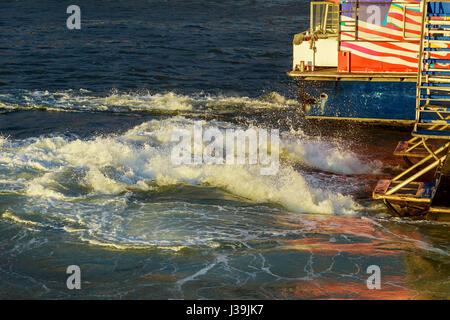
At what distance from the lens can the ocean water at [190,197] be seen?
8320 mm

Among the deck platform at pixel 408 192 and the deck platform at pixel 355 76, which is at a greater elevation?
the deck platform at pixel 355 76

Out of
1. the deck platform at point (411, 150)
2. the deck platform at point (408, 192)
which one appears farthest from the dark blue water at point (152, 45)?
the deck platform at point (408, 192)

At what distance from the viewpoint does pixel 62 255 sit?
8945mm

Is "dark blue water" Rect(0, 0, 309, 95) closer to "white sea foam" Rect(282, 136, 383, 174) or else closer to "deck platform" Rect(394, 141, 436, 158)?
"white sea foam" Rect(282, 136, 383, 174)

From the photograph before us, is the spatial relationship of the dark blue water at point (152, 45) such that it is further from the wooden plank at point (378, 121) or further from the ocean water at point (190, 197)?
the wooden plank at point (378, 121)

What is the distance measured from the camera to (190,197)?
11.8 meters

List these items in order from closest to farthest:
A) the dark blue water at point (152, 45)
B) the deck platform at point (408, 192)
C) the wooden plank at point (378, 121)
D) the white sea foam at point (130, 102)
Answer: the deck platform at point (408, 192), the wooden plank at point (378, 121), the white sea foam at point (130, 102), the dark blue water at point (152, 45)

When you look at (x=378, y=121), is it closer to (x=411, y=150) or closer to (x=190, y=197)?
(x=411, y=150)

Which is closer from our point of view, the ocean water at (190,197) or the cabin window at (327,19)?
the ocean water at (190,197)

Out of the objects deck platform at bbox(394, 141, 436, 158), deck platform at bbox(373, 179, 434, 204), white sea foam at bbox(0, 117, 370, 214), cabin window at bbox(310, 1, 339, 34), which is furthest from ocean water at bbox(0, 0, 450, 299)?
cabin window at bbox(310, 1, 339, 34)

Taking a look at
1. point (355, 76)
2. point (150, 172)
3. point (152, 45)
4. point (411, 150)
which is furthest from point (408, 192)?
point (152, 45)

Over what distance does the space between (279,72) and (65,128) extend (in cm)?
1085

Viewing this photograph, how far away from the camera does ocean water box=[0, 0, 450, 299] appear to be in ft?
27.3

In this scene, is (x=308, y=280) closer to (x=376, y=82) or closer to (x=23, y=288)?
(x=23, y=288)
